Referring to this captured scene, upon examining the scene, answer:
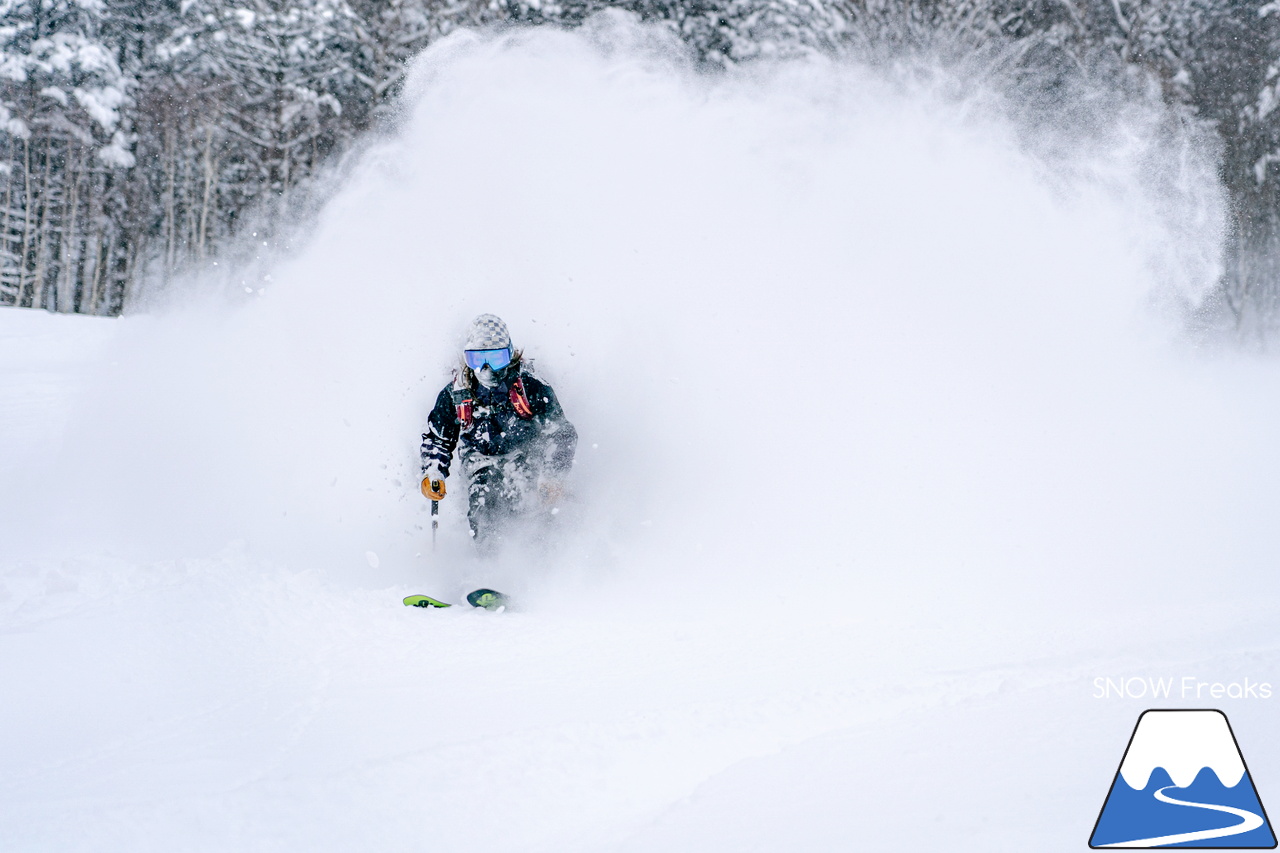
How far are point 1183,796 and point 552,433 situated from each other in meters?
3.83

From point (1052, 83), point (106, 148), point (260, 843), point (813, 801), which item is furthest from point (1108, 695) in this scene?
point (106, 148)

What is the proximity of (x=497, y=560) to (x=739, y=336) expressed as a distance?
8.55 ft

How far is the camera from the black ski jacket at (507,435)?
575 cm

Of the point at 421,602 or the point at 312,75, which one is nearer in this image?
the point at 421,602

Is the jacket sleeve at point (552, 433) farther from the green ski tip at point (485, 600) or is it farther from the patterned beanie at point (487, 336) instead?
the green ski tip at point (485, 600)

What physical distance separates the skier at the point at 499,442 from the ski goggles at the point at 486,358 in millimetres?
31

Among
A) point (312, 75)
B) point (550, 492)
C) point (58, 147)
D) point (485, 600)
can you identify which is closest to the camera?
point (485, 600)

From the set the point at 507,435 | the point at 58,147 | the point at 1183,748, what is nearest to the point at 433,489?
the point at 507,435

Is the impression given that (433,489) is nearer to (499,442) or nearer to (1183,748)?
(499,442)

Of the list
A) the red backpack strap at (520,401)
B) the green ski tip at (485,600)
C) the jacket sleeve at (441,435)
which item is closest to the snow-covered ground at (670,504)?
the green ski tip at (485,600)

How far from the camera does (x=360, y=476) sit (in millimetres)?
6828

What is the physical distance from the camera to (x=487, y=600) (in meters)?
4.92

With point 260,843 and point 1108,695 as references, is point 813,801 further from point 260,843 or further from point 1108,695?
point 260,843

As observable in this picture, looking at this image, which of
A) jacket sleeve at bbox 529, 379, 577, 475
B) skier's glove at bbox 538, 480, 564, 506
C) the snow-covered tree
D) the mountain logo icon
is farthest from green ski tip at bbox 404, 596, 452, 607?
the snow-covered tree
